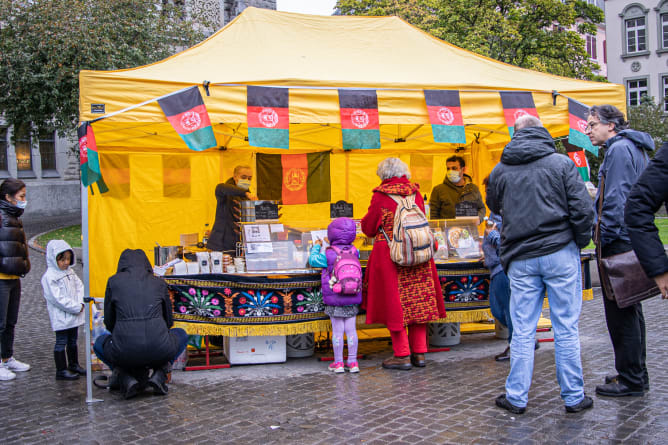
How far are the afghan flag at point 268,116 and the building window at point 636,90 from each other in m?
41.3

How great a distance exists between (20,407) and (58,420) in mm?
594

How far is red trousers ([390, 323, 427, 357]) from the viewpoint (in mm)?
5996

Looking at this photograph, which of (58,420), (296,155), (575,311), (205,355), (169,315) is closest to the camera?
(575,311)

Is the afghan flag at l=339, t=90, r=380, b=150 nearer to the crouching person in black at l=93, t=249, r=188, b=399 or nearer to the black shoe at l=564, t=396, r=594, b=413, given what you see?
the crouching person in black at l=93, t=249, r=188, b=399

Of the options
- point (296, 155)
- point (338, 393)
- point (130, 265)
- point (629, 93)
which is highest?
point (629, 93)

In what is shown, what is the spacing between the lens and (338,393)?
5.27m

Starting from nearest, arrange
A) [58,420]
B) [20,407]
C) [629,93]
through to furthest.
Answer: [58,420], [20,407], [629,93]

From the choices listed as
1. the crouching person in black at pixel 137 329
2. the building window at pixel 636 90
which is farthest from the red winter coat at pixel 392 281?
the building window at pixel 636 90

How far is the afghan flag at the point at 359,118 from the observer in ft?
20.4

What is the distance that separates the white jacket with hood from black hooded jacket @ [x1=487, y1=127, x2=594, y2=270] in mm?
4000

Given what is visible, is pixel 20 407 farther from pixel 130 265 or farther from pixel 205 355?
pixel 205 355

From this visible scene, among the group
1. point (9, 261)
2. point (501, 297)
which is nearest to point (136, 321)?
point (9, 261)

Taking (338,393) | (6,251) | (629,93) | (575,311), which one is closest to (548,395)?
(575,311)

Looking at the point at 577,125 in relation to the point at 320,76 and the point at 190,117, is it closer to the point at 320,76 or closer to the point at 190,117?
the point at 320,76
